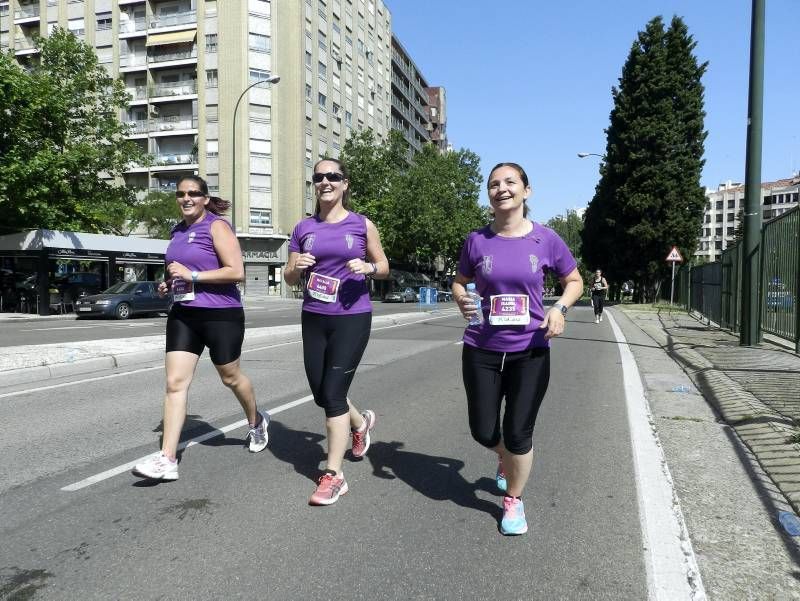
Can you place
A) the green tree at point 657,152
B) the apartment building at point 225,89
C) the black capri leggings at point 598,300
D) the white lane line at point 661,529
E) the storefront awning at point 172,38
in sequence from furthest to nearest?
the storefront awning at point 172,38, the apartment building at point 225,89, the green tree at point 657,152, the black capri leggings at point 598,300, the white lane line at point 661,529

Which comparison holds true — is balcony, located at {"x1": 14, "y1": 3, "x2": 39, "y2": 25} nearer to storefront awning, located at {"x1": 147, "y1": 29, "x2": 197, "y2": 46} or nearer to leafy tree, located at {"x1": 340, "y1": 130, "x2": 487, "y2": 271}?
storefront awning, located at {"x1": 147, "y1": 29, "x2": 197, "y2": 46}

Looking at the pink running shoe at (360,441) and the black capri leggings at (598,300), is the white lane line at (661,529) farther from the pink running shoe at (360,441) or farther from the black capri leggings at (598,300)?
the black capri leggings at (598,300)

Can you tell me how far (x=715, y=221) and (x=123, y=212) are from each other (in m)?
148

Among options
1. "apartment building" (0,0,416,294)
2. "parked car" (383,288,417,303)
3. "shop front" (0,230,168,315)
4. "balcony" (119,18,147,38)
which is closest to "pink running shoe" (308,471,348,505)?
"shop front" (0,230,168,315)

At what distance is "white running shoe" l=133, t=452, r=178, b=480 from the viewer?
3930 mm

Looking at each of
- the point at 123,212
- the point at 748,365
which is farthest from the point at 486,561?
the point at 123,212

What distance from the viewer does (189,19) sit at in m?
49.7

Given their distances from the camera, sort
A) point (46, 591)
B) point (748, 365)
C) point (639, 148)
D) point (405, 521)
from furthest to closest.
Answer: point (639, 148)
point (748, 365)
point (405, 521)
point (46, 591)

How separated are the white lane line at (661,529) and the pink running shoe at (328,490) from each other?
1.63 m

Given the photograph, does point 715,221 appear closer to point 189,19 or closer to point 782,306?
point 189,19

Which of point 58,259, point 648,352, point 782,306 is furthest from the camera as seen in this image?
point 58,259

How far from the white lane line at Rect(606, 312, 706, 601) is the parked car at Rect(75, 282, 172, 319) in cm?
1910

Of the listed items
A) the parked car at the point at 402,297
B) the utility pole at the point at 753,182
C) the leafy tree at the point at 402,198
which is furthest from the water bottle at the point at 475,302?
the leafy tree at the point at 402,198

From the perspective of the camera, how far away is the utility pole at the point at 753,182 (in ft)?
36.8
